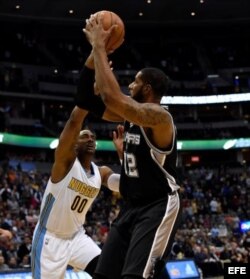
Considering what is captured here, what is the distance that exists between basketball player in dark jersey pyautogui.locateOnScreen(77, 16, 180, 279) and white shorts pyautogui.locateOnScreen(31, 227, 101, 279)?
51.4 inches

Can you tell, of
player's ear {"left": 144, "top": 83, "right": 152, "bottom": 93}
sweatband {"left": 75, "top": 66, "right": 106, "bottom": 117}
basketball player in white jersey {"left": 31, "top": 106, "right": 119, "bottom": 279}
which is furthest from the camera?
basketball player in white jersey {"left": 31, "top": 106, "right": 119, "bottom": 279}

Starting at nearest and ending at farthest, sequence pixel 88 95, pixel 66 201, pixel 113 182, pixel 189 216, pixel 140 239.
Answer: pixel 140 239, pixel 88 95, pixel 66 201, pixel 113 182, pixel 189 216

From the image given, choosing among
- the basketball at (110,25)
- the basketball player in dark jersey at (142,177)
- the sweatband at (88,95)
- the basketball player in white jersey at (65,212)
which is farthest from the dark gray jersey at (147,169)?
the basketball player in white jersey at (65,212)

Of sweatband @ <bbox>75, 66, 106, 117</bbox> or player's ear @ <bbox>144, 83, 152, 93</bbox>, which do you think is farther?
sweatband @ <bbox>75, 66, 106, 117</bbox>

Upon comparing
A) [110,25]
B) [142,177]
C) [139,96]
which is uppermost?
[110,25]

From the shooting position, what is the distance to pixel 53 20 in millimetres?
35406

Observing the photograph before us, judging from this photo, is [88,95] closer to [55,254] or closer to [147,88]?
[147,88]

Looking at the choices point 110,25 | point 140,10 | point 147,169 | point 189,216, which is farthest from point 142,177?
point 140,10

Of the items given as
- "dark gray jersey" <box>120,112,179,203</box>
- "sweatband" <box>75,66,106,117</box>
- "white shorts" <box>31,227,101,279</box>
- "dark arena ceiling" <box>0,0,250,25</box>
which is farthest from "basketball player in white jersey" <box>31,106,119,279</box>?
"dark arena ceiling" <box>0,0,250,25</box>

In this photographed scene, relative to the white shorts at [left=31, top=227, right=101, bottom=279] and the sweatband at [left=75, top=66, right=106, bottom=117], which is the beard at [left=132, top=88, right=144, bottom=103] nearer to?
the sweatband at [left=75, top=66, right=106, bottom=117]

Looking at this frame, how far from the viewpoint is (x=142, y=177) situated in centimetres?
415

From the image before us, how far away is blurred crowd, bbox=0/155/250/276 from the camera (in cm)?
1567

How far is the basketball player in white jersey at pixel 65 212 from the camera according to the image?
17.6 ft

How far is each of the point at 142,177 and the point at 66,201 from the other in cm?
146
